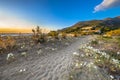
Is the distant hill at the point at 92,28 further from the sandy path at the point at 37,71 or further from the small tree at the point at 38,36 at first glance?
the sandy path at the point at 37,71

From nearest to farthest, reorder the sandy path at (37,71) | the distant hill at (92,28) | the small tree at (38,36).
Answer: the sandy path at (37,71) → the small tree at (38,36) → the distant hill at (92,28)

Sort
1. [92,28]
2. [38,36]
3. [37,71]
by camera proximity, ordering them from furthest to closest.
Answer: [92,28]
[38,36]
[37,71]

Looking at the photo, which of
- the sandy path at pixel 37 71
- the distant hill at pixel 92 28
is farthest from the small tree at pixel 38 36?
the distant hill at pixel 92 28

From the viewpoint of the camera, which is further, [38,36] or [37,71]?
[38,36]

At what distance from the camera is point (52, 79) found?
22.0 ft

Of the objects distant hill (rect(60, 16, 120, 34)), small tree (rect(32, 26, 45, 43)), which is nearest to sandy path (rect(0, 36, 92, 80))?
small tree (rect(32, 26, 45, 43))

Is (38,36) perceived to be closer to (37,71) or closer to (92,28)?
(37,71)

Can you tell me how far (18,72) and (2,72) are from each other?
754 millimetres

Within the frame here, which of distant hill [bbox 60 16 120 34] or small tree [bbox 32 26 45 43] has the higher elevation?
small tree [bbox 32 26 45 43]

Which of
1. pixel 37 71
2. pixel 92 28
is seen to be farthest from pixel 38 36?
pixel 92 28

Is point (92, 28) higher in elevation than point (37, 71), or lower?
lower

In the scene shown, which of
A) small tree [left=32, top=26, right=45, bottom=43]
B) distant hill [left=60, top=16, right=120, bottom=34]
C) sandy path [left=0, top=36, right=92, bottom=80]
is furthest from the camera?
distant hill [left=60, top=16, right=120, bottom=34]

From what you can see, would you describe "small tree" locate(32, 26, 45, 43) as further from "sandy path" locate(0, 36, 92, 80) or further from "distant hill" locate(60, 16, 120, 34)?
"distant hill" locate(60, 16, 120, 34)

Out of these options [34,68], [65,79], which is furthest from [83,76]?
[34,68]
